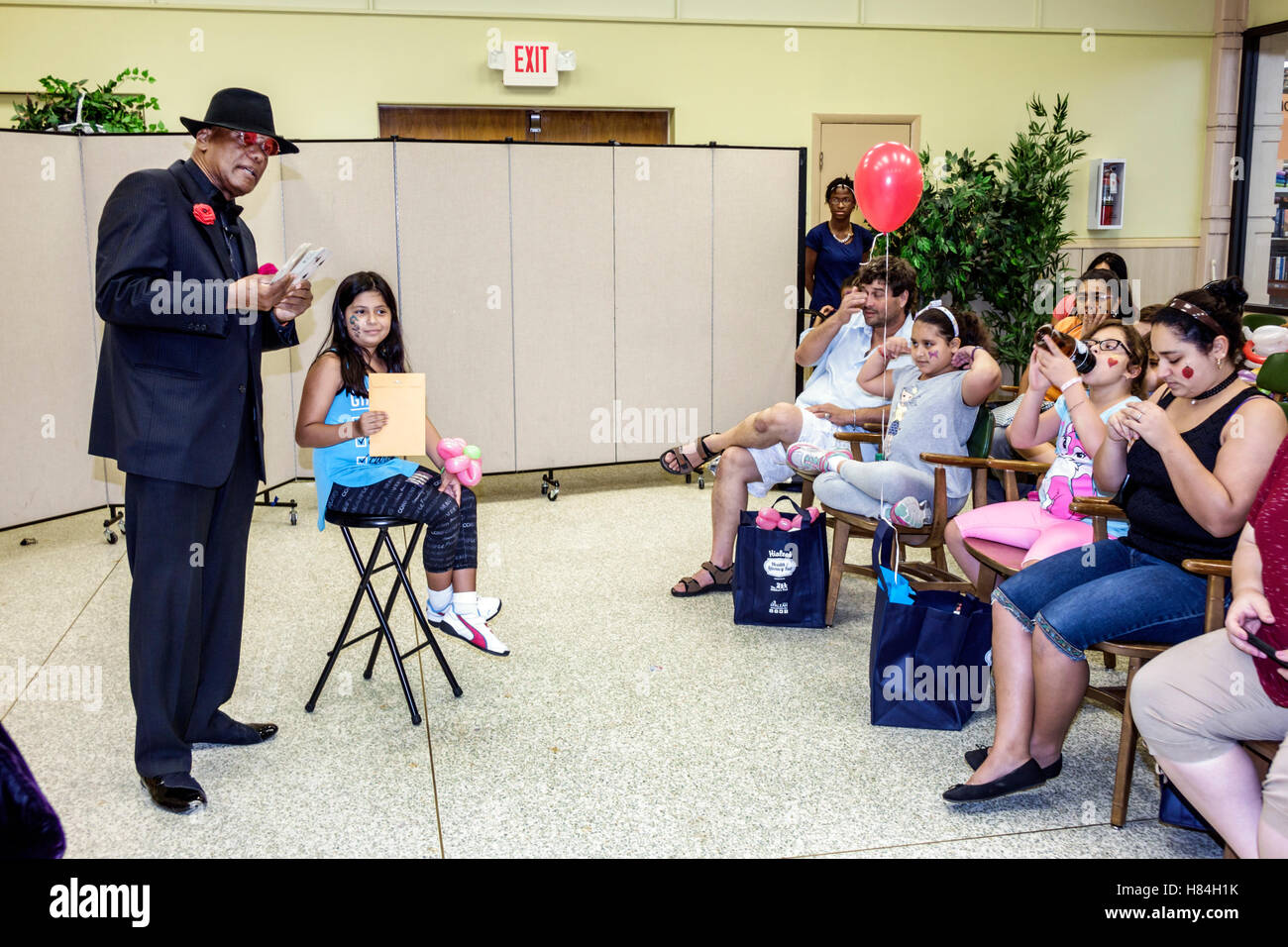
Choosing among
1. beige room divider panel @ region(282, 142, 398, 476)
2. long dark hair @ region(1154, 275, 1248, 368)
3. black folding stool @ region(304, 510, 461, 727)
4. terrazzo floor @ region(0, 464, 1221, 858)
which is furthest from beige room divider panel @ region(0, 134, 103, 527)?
long dark hair @ region(1154, 275, 1248, 368)

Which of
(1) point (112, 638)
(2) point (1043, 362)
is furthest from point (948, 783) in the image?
(1) point (112, 638)

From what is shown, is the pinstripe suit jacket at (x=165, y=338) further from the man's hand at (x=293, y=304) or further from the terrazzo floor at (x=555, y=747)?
the terrazzo floor at (x=555, y=747)

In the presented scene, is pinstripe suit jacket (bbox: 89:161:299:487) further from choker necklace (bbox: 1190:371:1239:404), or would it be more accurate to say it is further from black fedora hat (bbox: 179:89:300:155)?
choker necklace (bbox: 1190:371:1239:404)

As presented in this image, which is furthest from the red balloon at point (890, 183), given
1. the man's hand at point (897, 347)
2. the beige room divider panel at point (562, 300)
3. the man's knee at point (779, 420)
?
the beige room divider panel at point (562, 300)

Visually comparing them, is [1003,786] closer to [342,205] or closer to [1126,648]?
[1126,648]

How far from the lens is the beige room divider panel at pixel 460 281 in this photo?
17.8 feet

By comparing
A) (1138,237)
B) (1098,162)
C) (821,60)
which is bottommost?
(1138,237)

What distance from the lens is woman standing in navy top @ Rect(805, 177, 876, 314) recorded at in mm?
6473

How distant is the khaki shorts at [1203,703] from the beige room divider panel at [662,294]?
4.05 meters

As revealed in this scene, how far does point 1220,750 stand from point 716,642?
1816 millimetres

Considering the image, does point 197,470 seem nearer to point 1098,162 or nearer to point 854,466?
point 854,466

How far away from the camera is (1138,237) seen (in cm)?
852

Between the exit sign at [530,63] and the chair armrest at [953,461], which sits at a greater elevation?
the exit sign at [530,63]
